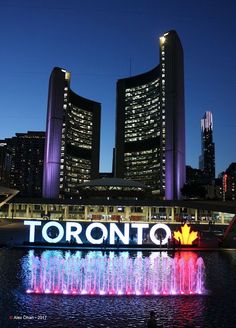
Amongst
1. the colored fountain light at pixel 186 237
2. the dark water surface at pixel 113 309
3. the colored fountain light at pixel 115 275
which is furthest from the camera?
the colored fountain light at pixel 186 237

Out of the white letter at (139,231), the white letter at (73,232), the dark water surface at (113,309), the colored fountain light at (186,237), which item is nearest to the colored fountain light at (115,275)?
the dark water surface at (113,309)

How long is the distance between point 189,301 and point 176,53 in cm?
14774

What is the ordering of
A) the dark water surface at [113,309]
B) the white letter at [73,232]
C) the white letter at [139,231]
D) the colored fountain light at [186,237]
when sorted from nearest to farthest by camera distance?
the dark water surface at [113,309]
the white letter at [73,232]
the white letter at [139,231]
the colored fountain light at [186,237]

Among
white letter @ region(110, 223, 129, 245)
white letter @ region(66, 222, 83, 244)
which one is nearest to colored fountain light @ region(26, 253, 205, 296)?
white letter @ region(110, 223, 129, 245)

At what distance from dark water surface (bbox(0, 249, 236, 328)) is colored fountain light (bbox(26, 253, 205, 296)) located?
0.97 m

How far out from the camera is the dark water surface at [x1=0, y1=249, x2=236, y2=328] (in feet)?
50.5

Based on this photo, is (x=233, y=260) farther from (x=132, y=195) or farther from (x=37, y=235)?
(x=132, y=195)

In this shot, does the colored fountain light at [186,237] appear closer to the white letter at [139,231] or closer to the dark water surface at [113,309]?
the white letter at [139,231]

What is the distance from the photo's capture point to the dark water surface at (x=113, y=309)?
15398mm

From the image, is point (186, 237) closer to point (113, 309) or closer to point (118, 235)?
point (118, 235)

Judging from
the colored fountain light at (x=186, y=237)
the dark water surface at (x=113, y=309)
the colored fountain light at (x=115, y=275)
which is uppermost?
the colored fountain light at (x=186, y=237)

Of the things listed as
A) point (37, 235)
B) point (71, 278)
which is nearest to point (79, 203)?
point (37, 235)

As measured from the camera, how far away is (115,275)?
2533cm

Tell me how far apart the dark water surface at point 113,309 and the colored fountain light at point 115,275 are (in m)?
0.97
